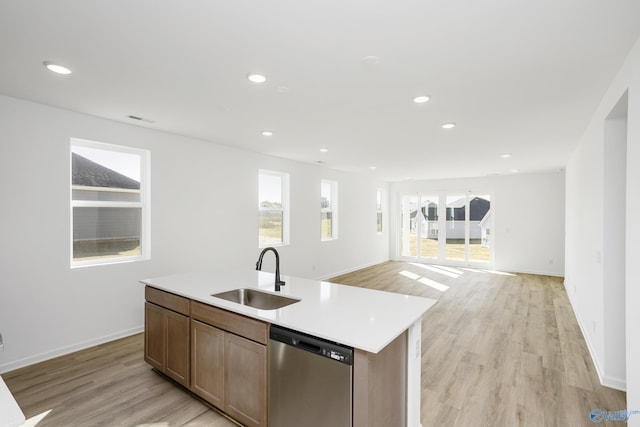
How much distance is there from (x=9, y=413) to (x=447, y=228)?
9.04 m

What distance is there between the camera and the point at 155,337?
2.71m

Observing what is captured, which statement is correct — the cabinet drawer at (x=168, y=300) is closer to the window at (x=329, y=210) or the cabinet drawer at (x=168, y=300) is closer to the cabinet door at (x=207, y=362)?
the cabinet door at (x=207, y=362)

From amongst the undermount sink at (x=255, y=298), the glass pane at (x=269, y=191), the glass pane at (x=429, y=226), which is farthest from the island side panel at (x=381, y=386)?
the glass pane at (x=429, y=226)

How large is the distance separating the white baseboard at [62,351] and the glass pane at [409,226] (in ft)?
24.3

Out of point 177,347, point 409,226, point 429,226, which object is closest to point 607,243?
point 177,347

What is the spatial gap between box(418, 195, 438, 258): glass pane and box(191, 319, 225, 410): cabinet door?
784 centimetres

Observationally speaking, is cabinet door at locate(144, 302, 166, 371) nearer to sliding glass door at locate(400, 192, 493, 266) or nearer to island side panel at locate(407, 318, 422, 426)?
island side panel at locate(407, 318, 422, 426)

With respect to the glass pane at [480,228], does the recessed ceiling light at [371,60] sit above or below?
above

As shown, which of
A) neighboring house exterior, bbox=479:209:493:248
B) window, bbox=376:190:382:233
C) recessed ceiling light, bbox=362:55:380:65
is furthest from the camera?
window, bbox=376:190:382:233

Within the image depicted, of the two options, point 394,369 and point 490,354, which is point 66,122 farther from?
point 490,354

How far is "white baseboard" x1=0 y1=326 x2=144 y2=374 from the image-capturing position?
285 centimetres

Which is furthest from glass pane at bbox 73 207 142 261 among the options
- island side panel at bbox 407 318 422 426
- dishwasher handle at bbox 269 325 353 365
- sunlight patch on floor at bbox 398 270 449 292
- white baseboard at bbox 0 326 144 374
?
sunlight patch on floor at bbox 398 270 449 292

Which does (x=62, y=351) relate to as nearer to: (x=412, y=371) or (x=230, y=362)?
(x=230, y=362)

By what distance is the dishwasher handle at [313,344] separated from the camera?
157 cm
